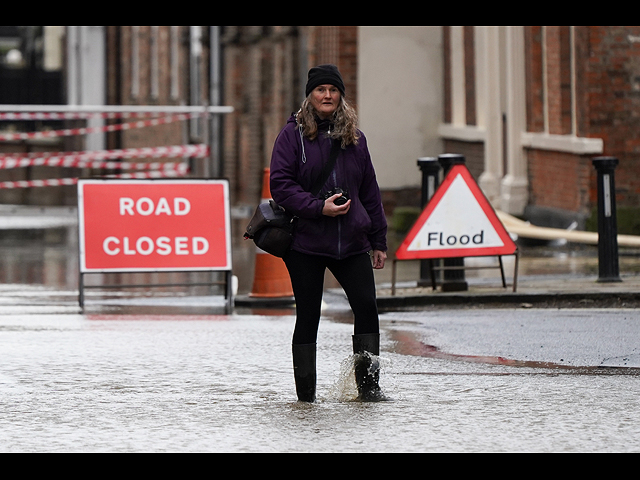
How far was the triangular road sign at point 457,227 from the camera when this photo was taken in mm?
12367

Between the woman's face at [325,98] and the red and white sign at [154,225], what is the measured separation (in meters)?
5.11

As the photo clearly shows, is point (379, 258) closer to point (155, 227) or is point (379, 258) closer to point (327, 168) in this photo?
point (327, 168)

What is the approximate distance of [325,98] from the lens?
7359 mm

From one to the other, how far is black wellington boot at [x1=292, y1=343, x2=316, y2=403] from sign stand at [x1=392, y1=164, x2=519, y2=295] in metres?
4.79

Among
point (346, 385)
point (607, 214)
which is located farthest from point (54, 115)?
point (346, 385)

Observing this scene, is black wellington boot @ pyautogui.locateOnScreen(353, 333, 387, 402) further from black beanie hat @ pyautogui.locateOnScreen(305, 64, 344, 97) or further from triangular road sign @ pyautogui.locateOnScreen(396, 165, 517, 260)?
triangular road sign @ pyautogui.locateOnScreen(396, 165, 517, 260)

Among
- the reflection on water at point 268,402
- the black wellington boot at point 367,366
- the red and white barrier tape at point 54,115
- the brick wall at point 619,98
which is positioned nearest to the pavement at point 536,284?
the brick wall at point 619,98

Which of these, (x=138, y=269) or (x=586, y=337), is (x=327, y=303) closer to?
(x=138, y=269)

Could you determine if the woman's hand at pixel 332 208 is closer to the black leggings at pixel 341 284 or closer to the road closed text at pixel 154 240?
the black leggings at pixel 341 284

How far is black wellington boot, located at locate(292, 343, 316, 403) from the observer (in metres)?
7.52

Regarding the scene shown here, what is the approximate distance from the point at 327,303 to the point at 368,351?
16.5ft

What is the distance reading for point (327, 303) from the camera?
12.5 m

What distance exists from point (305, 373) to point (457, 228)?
16.8 feet
